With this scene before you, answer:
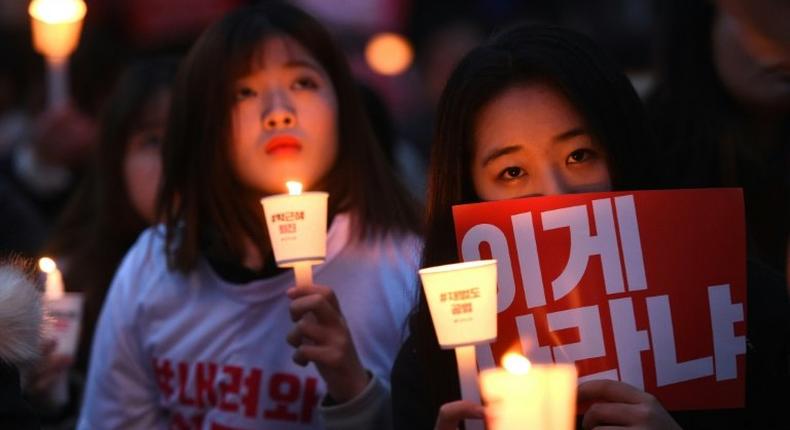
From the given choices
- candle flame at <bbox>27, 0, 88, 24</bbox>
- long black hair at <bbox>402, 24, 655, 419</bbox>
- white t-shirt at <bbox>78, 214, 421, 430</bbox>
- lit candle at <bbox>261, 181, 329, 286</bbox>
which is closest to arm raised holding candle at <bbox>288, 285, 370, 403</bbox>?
lit candle at <bbox>261, 181, 329, 286</bbox>

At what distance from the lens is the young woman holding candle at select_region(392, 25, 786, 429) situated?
132 inches

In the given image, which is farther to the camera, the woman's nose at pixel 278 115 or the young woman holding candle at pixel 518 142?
the woman's nose at pixel 278 115

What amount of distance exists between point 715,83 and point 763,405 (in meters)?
1.63

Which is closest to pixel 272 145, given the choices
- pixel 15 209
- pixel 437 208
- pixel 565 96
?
pixel 437 208

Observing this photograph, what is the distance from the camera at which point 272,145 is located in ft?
13.5

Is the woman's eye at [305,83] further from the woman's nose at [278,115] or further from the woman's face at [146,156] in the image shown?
the woman's face at [146,156]

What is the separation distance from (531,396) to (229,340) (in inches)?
72.7

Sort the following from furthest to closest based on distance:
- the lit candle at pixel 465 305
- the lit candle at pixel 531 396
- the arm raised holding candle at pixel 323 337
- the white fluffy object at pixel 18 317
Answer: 1. the arm raised holding candle at pixel 323 337
2. the white fluffy object at pixel 18 317
3. the lit candle at pixel 465 305
4. the lit candle at pixel 531 396

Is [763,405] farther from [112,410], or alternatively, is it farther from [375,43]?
[375,43]

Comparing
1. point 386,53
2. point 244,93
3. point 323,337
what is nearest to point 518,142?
point 323,337

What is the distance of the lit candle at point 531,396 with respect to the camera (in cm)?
246

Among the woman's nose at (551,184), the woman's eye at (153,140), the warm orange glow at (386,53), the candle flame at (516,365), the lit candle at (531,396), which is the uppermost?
the warm orange glow at (386,53)

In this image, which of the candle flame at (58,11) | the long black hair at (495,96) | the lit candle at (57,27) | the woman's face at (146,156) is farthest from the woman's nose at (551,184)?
the candle flame at (58,11)

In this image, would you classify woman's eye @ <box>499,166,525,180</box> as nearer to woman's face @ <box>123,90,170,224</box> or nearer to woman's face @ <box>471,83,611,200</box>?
woman's face @ <box>471,83,611,200</box>
